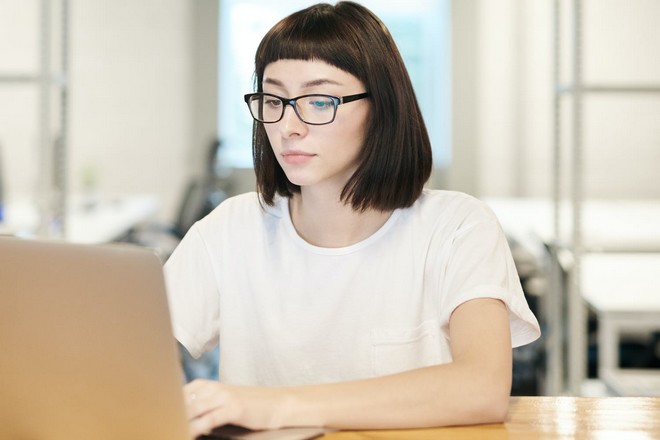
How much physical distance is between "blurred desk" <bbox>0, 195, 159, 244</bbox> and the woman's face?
216 centimetres

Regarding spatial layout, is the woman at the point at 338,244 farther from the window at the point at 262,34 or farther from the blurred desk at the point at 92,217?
the window at the point at 262,34

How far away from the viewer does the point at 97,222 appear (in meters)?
4.70

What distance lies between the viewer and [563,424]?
3.57ft

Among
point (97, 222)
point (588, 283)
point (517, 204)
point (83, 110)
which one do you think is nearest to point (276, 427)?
point (588, 283)

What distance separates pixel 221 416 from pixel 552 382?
254cm

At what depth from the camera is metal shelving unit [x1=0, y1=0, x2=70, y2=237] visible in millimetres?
2918

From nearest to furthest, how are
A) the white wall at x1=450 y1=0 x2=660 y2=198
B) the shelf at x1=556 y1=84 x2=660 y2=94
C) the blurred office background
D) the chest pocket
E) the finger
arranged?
the finger, the chest pocket, the shelf at x1=556 y1=84 x2=660 y2=94, the blurred office background, the white wall at x1=450 y1=0 x2=660 y2=198

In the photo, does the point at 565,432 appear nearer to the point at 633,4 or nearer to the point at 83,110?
the point at 633,4

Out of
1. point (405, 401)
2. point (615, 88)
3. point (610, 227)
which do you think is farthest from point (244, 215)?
point (610, 227)

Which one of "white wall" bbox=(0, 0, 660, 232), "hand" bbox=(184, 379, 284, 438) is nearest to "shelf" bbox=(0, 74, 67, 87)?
"hand" bbox=(184, 379, 284, 438)

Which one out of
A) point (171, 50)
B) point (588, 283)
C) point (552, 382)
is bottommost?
point (552, 382)

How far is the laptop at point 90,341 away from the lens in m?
0.83

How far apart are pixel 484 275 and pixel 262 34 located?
671 cm

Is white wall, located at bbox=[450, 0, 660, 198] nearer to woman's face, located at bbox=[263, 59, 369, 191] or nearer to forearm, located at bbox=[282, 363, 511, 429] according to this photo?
woman's face, located at bbox=[263, 59, 369, 191]
